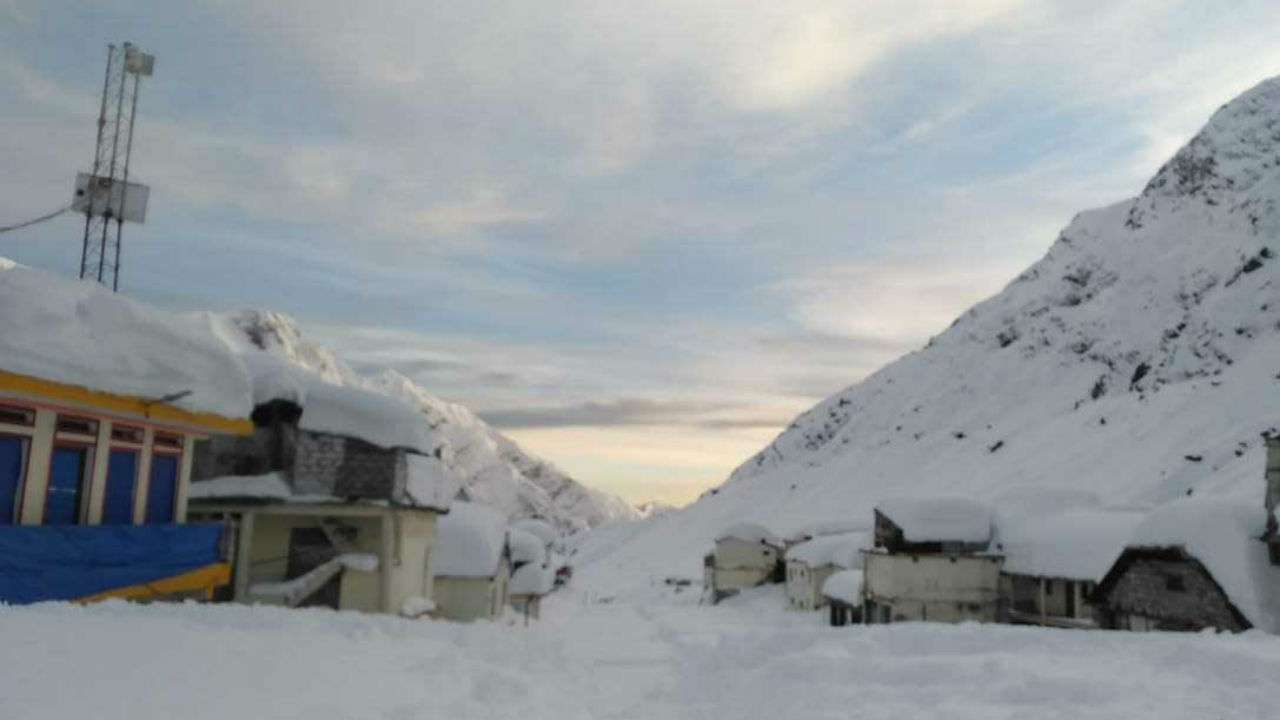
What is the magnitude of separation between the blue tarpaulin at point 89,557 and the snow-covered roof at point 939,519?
3267 cm

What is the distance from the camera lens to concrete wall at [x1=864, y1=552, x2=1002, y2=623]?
39688mm

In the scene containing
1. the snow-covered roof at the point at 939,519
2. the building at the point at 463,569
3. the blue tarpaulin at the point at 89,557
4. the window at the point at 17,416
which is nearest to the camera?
the blue tarpaulin at the point at 89,557

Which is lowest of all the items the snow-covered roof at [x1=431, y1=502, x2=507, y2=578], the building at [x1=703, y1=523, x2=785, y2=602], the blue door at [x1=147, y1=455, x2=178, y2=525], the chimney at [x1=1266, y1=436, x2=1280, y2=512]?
the building at [x1=703, y1=523, x2=785, y2=602]

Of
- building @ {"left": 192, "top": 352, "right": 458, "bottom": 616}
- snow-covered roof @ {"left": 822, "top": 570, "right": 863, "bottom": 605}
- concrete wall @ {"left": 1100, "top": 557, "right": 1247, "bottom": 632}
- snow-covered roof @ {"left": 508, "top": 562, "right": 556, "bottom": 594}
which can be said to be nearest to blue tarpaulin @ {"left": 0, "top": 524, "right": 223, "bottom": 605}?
building @ {"left": 192, "top": 352, "right": 458, "bottom": 616}

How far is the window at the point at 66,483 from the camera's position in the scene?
48.8 feet

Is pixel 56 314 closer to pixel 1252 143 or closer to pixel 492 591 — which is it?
pixel 492 591

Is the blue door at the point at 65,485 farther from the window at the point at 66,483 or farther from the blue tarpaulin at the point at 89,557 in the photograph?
the blue tarpaulin at the point at 89,557

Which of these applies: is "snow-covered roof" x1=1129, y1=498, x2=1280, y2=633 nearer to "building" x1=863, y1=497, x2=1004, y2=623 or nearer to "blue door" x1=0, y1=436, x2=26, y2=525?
"building" x1=863, y1=497, x2=1004, y2=623

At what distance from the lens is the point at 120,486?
16.6 metres

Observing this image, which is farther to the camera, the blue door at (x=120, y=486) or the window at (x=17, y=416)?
the blue door at (x=120, y=486)

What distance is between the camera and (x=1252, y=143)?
5773 inches

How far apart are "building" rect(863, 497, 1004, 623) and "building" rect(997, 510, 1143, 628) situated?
0.83 meters

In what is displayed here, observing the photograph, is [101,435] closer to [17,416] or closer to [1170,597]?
[17,416]

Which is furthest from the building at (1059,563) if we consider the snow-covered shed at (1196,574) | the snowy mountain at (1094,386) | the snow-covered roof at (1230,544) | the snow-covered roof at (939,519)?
the snowy mountain at (1094,386)
